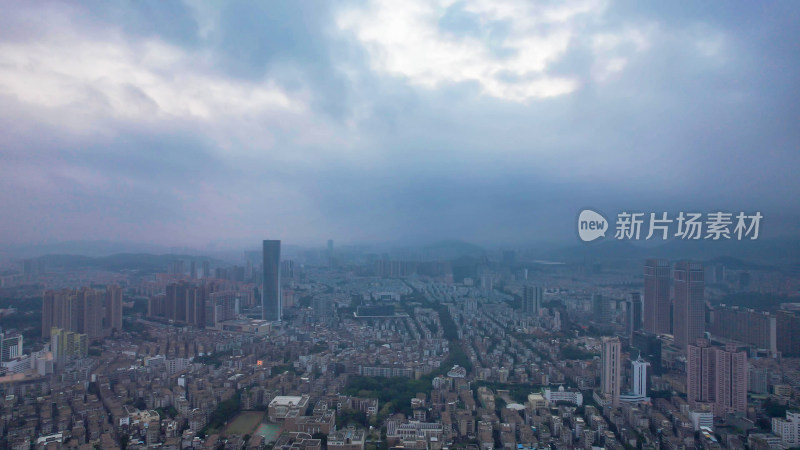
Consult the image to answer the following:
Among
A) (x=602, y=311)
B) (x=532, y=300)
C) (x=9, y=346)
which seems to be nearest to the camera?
(x=9, y=346)

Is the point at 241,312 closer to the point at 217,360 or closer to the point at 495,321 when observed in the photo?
the point at 217,360

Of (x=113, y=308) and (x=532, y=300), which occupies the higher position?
(x=113, y=308)

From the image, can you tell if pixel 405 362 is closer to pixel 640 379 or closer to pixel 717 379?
pixel 640 379

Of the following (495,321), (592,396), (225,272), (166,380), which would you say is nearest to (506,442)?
(592,396)

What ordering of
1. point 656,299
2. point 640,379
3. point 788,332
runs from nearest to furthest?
point 640,379
point 788,332
point 656,299

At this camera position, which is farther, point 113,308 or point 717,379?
point 113,308

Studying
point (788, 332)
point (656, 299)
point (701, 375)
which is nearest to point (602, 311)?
point (656, 299)
